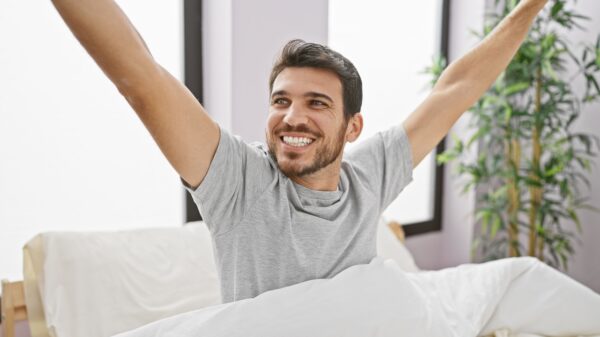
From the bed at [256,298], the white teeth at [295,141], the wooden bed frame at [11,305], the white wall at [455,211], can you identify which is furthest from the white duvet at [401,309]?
the white wall at [455,211]

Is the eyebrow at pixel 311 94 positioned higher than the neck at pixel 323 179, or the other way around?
the eyebrow at pixel 311 94

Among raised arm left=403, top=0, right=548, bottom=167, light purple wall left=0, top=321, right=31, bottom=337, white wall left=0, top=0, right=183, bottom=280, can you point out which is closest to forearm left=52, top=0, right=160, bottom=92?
raised arm left=403, top=0, right=548, bottom=167

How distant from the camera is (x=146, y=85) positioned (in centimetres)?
81

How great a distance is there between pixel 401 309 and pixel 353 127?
40 cm

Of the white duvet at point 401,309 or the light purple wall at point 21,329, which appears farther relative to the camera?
the light purple wall at point 21,329

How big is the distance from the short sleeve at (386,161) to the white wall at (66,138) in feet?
3.42

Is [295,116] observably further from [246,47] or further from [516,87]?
[516,87]

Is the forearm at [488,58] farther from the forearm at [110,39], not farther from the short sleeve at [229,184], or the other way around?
the forearm at [110,39]

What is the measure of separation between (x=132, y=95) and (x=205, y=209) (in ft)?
0.83

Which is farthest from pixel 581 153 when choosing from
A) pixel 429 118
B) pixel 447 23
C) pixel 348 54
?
pixel 429 118

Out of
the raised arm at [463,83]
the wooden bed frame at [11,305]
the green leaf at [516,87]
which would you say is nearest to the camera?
the raised arm at [463,83]

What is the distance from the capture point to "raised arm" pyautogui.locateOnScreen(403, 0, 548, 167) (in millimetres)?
1355

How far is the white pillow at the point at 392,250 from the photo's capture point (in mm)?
2094

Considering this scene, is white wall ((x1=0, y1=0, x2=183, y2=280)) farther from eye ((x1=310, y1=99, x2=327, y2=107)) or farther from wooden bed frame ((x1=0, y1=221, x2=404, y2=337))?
eye ((x1=310, y1=99, x2=327, y2=107))
